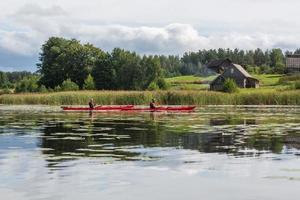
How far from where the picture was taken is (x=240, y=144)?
2389 centimetres

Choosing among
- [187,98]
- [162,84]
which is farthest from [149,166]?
[162,84]

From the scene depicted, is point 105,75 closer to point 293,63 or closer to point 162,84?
point 162,84

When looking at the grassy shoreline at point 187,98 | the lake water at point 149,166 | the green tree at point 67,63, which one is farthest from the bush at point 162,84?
the lake water at point 149,166

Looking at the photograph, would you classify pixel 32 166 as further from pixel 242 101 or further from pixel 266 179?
pixel 242 101

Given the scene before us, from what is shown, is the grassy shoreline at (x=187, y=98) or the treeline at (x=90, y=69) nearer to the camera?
the grassy shoreline at (x=187, y=98)

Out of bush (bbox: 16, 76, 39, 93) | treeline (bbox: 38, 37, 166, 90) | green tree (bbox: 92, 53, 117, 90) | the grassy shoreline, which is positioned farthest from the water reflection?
bush (bbox: 16, 76, 39, 93)

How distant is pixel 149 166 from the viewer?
17.5 m

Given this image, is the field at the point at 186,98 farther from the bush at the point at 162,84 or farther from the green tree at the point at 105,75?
the green tree at the point at 105,75

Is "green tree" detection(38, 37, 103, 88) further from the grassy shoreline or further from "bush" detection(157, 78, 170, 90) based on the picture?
the grassy shoreline

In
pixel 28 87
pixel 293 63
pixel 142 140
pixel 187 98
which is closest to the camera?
pixel 142 140

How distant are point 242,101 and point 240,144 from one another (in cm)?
4223

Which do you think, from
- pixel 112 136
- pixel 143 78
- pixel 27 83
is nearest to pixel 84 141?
pixel 112 136

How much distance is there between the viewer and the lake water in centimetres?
1372

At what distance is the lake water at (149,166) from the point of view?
1372 centimetres
